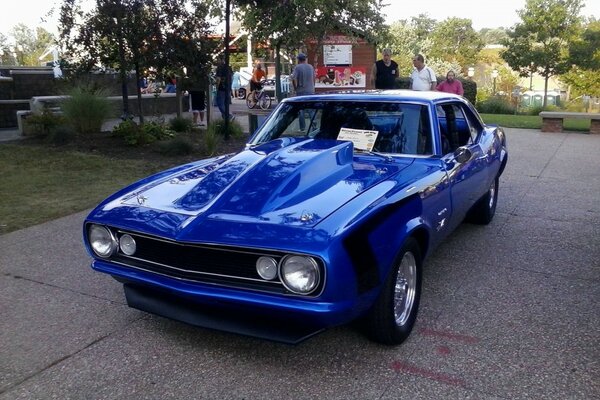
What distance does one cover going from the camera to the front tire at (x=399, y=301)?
3.11 meters

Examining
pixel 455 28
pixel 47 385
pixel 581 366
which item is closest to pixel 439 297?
pixel 581 366

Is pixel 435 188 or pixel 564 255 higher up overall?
pixel 435 188

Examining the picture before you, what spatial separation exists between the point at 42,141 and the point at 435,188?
9.65 meters

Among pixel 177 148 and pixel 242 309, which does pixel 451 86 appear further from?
pixel 242 309

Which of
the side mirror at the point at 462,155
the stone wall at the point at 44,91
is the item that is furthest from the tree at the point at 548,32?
the side mirror at the point at 462,155

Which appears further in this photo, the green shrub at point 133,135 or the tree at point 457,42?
the tree at point 457,42

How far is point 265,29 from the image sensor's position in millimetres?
15531

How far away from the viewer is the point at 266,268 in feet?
9.23

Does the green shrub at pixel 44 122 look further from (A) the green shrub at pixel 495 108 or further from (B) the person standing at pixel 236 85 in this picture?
(B) the person standing at pixel 236 85

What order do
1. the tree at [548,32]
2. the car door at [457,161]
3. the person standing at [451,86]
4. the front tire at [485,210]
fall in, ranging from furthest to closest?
the tree at [548,32], the person standing at [451,86], the front tire at [485,210], the car door at [457,161]

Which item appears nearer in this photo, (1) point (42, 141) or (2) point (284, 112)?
(2) point (284, 112)

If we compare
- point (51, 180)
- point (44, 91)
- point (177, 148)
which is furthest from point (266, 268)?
point (44, 91)

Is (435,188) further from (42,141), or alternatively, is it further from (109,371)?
(42,141)

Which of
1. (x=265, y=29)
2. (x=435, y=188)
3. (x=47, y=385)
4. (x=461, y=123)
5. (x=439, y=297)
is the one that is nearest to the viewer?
(x=47, y=385)
